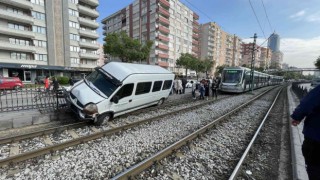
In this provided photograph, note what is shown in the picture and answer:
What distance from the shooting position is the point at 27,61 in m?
33.6

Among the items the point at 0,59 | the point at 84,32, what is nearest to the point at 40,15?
the point at 84,32

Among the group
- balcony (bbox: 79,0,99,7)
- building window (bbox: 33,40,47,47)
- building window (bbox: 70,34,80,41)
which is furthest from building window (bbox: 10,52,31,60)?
balcony (bbox: 79,0,99,7)

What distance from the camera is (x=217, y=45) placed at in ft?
302

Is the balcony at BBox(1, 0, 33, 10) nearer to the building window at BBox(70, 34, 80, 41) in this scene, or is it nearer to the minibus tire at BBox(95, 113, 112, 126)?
the building window at BBox(70, 34, 80, 41)

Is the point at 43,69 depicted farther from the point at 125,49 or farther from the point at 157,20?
the point at 157,20

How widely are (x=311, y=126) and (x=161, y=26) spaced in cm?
5622

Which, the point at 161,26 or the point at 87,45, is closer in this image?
the point at 87,45

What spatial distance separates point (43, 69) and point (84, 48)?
11154 mm

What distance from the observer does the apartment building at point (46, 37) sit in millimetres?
31625

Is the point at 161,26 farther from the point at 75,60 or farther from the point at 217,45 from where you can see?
the point at 217,45

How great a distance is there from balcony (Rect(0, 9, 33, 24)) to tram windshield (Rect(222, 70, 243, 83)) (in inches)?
1456

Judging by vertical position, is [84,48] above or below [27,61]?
above

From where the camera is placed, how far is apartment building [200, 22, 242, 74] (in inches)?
3346

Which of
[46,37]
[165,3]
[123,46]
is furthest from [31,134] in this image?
[165,3]
